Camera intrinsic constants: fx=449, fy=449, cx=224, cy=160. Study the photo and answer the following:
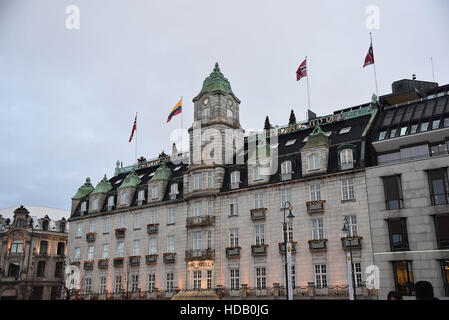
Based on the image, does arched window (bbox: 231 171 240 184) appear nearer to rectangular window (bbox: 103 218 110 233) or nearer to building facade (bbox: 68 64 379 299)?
building facade (bbox: 68 64 379 299)

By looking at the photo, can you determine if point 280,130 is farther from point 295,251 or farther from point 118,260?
point 118,260

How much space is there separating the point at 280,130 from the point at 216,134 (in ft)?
29.1

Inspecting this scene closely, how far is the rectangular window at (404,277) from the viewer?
136 ft

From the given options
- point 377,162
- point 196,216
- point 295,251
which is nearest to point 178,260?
point 196,216

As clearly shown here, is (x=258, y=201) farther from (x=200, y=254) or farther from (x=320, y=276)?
(x=320, y=276)

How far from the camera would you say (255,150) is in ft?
191

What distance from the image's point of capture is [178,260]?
58844 millimetres

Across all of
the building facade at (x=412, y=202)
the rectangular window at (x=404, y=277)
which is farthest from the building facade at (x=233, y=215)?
the rectangular window at (x=404, y=277)

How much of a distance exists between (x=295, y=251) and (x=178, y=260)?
56.6 feet

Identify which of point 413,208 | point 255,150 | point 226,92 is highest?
point 226,92

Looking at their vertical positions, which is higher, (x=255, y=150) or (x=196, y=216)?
(x=255, y=150)

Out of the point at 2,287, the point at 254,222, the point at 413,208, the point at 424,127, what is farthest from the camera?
the point at 2,287

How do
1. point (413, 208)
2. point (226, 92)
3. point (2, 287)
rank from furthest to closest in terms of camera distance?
point (2, 287), point (226, 92), point (413, 208)

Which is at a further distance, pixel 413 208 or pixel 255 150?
pixel 255 150
